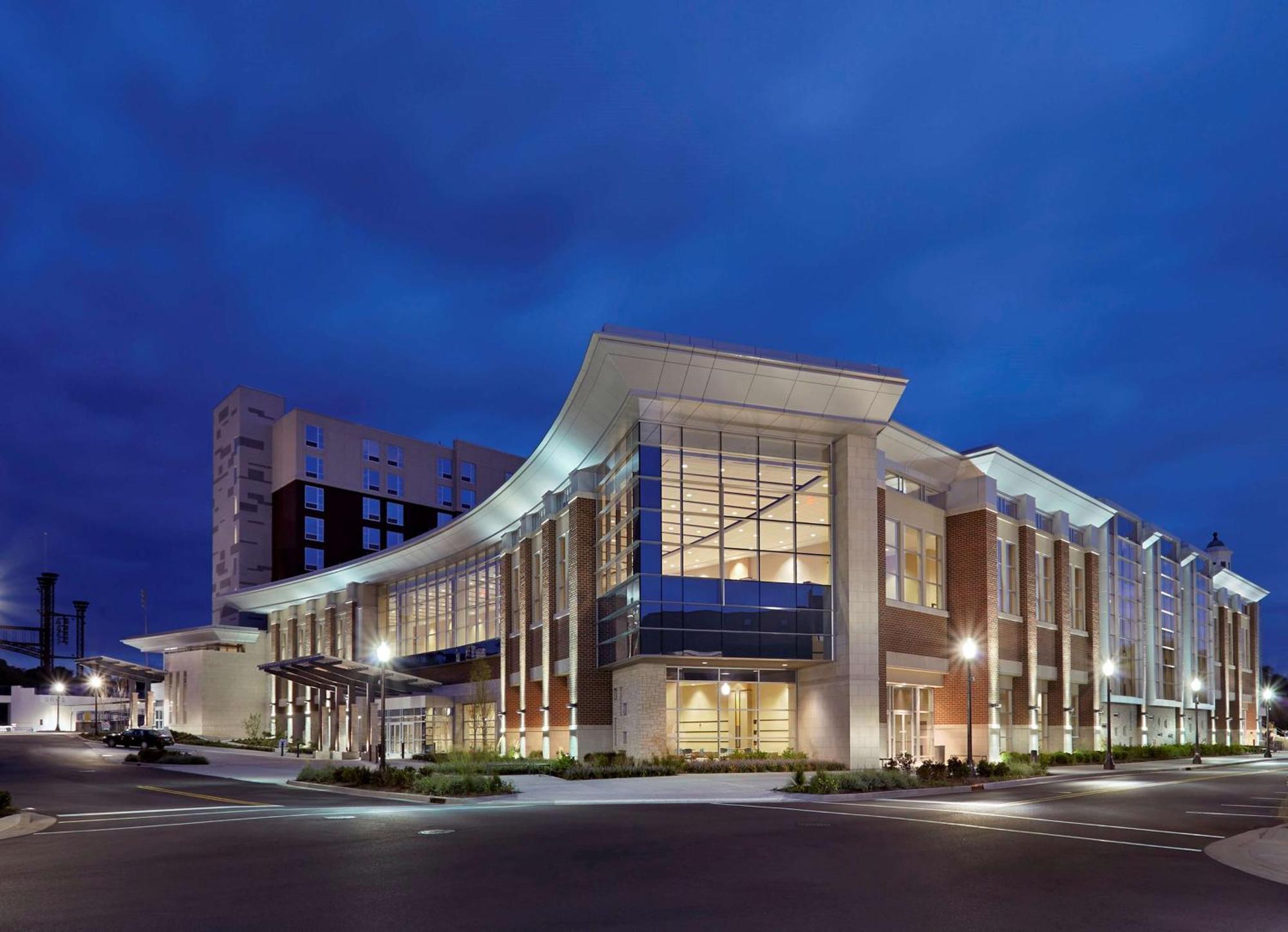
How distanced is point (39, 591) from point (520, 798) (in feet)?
562

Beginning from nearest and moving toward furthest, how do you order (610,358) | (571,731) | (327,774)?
(327,774) < (610,358) < (571,731)

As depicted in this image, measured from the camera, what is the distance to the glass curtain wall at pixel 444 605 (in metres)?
59.6

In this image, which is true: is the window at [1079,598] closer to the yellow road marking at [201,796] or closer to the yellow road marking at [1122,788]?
the yellow road marking at [1122,788]

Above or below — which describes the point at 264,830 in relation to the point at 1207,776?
above

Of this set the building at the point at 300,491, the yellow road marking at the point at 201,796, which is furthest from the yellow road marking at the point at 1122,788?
the building at the point at 300,491

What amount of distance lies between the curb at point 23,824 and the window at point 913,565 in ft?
94.6

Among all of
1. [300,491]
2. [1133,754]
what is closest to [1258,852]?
[1133,754]

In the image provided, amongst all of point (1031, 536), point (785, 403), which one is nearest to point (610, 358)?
point (785, 403)

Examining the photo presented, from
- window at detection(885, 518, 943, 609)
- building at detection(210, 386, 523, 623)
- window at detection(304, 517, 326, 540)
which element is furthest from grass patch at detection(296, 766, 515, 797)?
window at detection(304, 517, 326, 540)

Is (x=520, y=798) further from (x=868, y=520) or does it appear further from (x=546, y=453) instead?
(x=546, y=453)

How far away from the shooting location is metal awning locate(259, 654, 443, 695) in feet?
157

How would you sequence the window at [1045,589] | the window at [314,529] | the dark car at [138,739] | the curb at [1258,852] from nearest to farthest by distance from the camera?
Result: the curb at [1258,852], the window at [1045,589], the dark car at [138,739], the window at [314,529]

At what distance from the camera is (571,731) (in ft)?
141

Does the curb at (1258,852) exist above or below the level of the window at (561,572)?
below
